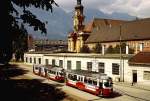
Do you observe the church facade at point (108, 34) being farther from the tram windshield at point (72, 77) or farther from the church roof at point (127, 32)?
the tram windshield at point (72, 77)

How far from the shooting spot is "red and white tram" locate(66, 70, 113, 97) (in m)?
37.3

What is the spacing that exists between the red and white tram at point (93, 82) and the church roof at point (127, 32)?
3355 centimetres

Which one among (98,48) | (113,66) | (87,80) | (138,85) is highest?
(98,48)

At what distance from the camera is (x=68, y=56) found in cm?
7125

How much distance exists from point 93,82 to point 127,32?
4591 cm

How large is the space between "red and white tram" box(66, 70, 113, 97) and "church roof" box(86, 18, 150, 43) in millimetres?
33552

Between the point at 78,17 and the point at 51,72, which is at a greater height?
the point at 78,17

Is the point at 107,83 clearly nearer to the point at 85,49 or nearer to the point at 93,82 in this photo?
the point at 93,82

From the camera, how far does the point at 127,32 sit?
8262 centimetres

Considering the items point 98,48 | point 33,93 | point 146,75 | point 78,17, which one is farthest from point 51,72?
point 78,17

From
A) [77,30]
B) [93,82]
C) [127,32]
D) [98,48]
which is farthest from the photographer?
[77,30]

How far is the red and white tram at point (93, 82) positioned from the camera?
1470 inches

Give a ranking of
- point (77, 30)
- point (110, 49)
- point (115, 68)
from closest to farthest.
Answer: point (115, 68) → point (110, 49) → point (77, 30)

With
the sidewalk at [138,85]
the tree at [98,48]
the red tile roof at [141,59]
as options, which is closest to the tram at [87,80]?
the sidewalk at [138,85]
